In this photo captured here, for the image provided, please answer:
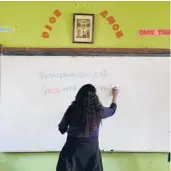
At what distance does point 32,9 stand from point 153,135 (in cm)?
155

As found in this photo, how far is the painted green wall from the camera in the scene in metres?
2.71

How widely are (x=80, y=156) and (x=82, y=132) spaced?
7.2 inches

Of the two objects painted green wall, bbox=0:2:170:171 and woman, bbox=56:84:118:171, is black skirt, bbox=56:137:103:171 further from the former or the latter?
painted green wall, bbox=0:2:170:171

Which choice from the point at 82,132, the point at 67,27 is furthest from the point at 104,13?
the point at 82,132

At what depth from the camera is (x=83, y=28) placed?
2.71m

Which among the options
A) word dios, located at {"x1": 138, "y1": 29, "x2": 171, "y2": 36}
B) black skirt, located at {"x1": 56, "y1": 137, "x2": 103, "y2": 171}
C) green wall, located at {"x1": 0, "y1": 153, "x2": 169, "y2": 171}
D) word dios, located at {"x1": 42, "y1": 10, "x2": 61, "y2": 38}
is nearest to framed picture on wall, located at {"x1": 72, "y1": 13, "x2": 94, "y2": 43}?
word dios, located at {"x1": 42, "y1": 10, "x2": 61, "y2": 38}

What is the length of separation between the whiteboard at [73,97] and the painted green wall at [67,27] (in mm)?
112

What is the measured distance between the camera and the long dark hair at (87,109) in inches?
87.8

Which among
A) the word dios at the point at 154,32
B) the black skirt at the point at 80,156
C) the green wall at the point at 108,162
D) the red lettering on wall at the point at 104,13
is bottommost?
the green wall at the point at 108,162

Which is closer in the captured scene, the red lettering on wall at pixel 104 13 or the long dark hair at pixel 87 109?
the long dark hair at pixel 87 109

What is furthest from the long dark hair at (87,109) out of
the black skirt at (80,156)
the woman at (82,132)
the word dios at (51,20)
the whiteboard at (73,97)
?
the word dios at (51,20)

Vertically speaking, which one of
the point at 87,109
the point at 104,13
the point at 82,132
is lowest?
the point at 82,132

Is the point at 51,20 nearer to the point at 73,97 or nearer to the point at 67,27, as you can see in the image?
the point at 67,27

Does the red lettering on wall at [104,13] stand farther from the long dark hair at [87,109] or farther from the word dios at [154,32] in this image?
the long dark hair at [87,109]
